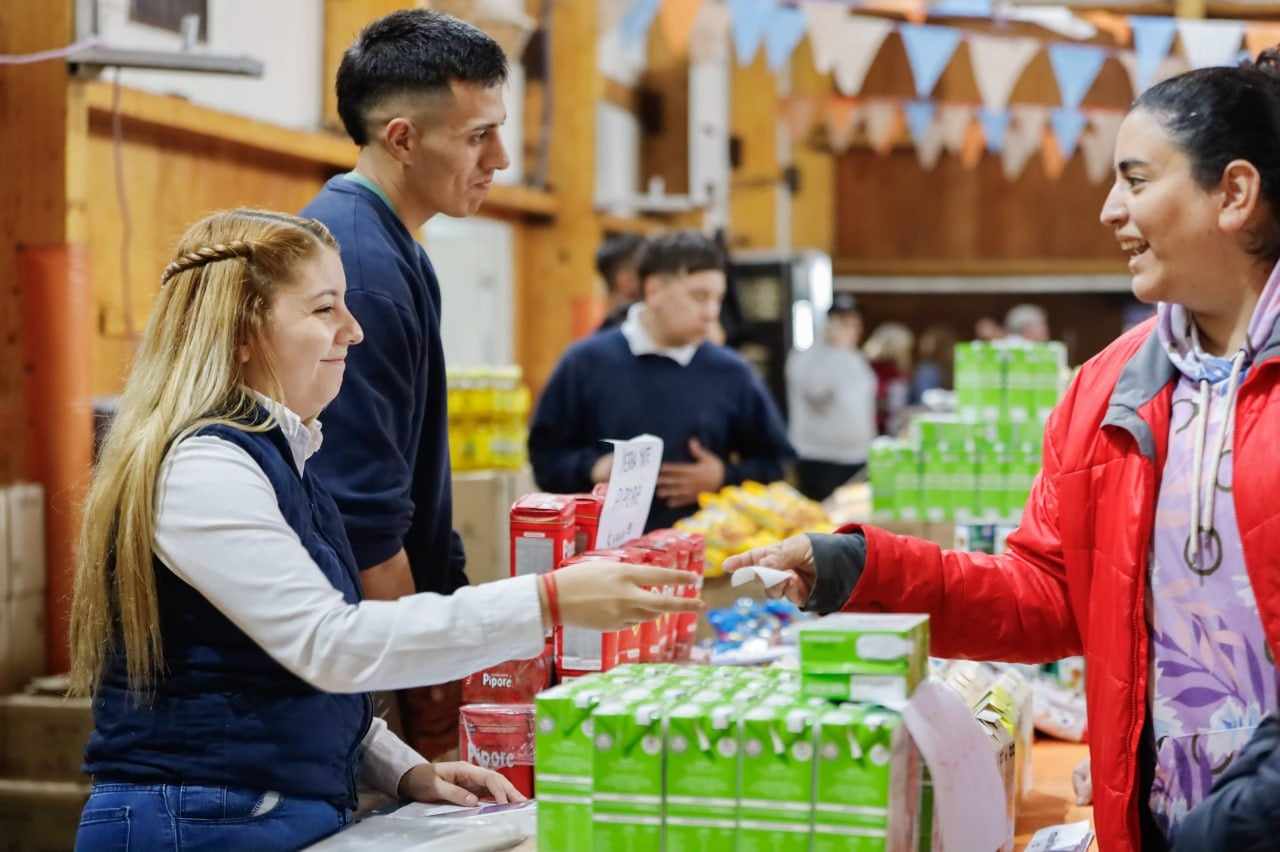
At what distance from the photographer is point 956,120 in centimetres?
1348

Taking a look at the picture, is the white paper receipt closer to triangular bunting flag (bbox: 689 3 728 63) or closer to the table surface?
the table surface

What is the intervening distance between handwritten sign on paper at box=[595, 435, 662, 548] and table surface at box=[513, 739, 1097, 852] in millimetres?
813

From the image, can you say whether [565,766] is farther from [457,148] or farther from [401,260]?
[457,148]

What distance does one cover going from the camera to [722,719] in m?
1.68

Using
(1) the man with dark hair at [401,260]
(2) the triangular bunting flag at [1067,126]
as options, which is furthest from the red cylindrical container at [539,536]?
(2) the triangular bunting flag at [1067,126]

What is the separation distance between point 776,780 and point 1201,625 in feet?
1.84

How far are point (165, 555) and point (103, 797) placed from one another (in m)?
0.31

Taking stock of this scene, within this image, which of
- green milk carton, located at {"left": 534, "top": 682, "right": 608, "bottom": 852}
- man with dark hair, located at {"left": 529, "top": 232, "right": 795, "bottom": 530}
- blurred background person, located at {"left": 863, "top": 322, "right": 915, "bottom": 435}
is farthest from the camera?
blurred background person, located at {"left": 863, "top": 322, "right": 915, "bottom": 435}

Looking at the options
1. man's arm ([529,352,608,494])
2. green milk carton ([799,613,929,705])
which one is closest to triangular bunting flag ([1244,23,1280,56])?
man's arm ([529,352,608,494])

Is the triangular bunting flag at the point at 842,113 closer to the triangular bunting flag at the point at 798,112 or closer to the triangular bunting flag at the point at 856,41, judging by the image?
the triangular bunting flag at the point at 798,112

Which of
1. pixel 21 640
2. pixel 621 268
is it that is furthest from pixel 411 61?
pixel 621 268

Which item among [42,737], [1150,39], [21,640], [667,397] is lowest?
[42,737]

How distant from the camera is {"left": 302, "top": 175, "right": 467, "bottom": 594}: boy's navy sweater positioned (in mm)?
2451

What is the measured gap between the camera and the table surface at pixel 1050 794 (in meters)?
2.65
